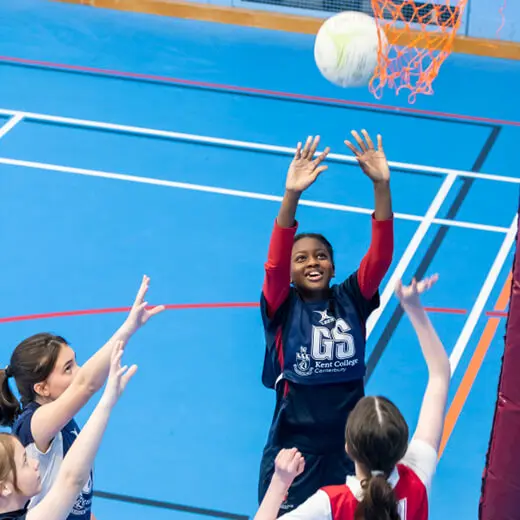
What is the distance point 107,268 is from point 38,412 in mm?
4047

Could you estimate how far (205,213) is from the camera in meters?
9.17

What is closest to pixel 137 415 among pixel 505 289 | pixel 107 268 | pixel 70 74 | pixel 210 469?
pixel 210 469

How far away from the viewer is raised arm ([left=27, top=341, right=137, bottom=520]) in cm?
371

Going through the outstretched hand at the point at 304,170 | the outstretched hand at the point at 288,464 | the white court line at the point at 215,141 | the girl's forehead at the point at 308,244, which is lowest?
the outstretched hand at the point at 288,464

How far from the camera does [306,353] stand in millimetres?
4703

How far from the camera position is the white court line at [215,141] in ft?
32.4

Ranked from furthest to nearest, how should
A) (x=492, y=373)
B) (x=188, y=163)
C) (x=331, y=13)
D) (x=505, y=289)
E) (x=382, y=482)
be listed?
1. (x=331, y=13)
2. (x=188, y=163)
3. (x=505, y=289)
4. (x=492, y=373)
5. (x=382, y=482)

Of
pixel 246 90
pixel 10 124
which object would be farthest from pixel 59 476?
pixel 246 90

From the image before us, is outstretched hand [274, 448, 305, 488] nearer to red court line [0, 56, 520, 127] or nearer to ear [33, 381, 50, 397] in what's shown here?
ear [33, 381, 50, 397]

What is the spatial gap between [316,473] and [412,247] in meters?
4.13

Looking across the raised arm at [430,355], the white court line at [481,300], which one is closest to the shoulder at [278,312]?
the raised arm at [430,355]

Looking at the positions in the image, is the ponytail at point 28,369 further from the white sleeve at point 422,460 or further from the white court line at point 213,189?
the white court line at point 213,189

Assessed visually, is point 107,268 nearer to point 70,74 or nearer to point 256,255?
point 256,255

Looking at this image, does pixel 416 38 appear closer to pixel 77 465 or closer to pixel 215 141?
pixel 215 141
